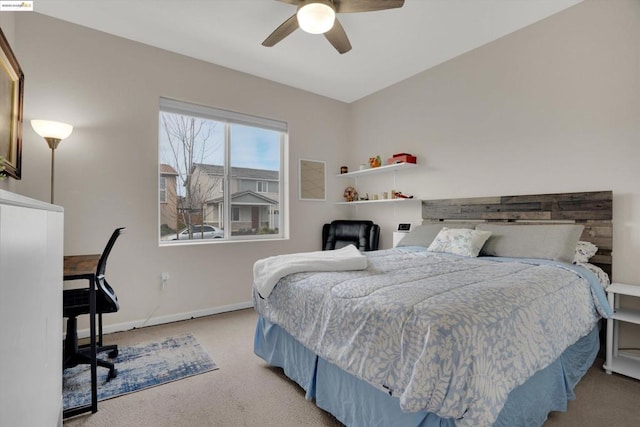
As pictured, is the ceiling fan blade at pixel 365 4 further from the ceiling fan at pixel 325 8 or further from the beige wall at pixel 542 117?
the beige wall at pixel 542 117

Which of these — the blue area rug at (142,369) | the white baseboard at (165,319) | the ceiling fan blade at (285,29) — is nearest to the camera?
the blue area rug at (142,369)

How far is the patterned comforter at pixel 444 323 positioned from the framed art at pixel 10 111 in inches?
80.2

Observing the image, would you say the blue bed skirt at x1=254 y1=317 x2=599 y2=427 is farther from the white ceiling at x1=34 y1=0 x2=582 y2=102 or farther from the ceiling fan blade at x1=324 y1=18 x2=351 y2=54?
the white ceiling at x1=34 y1=0 x2=582 y2=102

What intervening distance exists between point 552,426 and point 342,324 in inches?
49.1

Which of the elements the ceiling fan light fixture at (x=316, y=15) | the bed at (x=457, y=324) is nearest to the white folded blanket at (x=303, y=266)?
the bed at (x=457, y=324)

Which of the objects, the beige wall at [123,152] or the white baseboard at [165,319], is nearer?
the beige wall at [123,152]

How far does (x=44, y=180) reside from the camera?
8.57ft

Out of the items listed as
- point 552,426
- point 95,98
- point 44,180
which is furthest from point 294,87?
point 552,426

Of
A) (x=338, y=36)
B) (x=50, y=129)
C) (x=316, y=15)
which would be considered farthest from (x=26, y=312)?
(x=338, y=36)

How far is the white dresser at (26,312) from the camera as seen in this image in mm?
620

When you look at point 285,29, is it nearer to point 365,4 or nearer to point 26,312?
point 365,4

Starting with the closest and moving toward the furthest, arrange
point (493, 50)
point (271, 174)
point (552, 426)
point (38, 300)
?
point (38, 300) → point (552, 426) → point (493, 50) → point (271, 174)

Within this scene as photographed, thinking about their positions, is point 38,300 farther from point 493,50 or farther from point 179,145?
point 493,50

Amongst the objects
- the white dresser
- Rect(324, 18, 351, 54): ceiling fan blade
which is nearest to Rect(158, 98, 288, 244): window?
Rect(324, 18, 351, 54): ceiling fan blade
